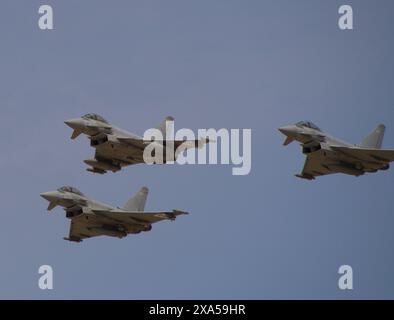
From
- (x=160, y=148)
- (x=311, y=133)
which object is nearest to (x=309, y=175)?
(x=311, y=133)

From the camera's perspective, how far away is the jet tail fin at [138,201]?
12938 cm

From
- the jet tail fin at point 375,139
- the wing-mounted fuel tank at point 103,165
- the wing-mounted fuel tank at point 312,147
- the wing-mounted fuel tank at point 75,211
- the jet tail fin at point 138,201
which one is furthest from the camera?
the wing-mounted fuel tank at point 103,165

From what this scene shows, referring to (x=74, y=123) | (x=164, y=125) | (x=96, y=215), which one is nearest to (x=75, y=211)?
(x=96, y=215)

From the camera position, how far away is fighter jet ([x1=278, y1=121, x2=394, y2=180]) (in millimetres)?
126500

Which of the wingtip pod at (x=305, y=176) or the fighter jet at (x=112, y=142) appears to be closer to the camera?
the fighter jet at (x=112, y=142)

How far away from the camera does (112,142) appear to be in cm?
13050

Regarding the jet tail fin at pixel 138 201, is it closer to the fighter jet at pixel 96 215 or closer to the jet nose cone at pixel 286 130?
the fighter jet at pixel 96 215

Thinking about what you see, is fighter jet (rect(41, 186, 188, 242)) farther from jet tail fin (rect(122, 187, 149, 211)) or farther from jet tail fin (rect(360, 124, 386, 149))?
jet tail fin (rect(360, 124, 386, 149))

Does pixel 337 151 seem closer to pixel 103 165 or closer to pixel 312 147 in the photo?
pixel 312 147

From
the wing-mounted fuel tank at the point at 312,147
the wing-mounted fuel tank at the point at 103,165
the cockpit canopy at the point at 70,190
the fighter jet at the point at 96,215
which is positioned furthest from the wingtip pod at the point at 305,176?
the cockpit canopy at the point at 70,190

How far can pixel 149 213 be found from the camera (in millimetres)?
123562

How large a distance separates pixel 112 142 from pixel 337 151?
21.4 meters
